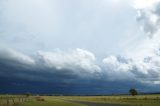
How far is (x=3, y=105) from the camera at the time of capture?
4069cm
